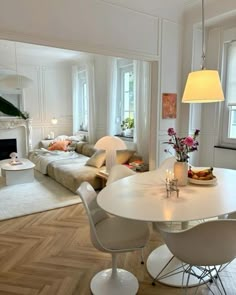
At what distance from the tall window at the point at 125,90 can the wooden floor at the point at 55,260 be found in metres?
3.01

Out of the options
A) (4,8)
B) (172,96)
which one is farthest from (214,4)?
(4,8)

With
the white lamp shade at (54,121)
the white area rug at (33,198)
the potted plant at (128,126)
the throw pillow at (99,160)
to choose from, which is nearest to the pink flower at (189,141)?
the white area rug at (33,198)

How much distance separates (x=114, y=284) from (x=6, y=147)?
5773 millimetres

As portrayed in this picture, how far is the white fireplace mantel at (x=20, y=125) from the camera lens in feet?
22.0

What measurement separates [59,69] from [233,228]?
7073 millimetres

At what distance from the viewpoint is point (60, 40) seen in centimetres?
304

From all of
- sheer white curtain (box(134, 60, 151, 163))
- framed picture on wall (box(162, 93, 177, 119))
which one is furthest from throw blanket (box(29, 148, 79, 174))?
framed picture on wall (box(162, 93, 177, 119))

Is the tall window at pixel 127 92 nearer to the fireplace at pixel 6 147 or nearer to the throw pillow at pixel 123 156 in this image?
the throw pillow at pixel 123 156

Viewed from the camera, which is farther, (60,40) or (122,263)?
(60,40)

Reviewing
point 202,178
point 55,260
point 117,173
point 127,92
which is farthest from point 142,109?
point 55,260

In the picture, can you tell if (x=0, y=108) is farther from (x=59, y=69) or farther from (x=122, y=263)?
(x=59, y=69)

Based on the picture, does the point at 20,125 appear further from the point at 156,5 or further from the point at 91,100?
the point at 156,5

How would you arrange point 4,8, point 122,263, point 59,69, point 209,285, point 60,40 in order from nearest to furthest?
point 209,285
point 122,263
point 4,8
point 60,40
point 59,69

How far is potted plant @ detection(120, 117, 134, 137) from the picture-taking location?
561 cm
